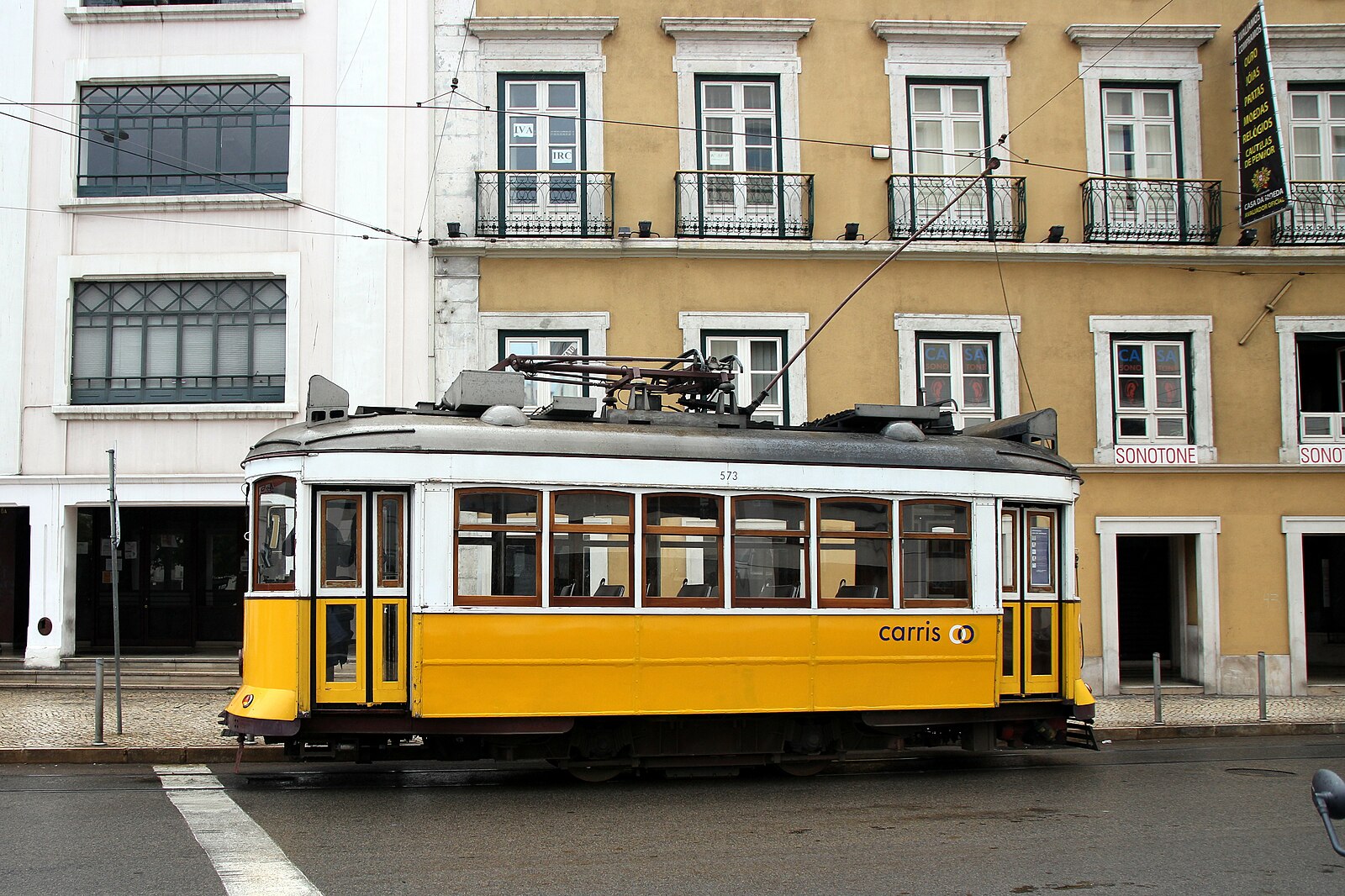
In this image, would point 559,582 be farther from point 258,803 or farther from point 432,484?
point 258,803

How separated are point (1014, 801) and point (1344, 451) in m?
11.2

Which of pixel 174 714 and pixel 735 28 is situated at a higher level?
pixel 735 28

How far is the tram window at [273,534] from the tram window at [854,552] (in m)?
4.48

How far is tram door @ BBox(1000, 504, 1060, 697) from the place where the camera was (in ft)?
36.7

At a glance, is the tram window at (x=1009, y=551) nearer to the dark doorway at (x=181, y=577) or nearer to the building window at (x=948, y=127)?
the building window at (x=948, y=127)

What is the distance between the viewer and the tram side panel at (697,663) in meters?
9.65

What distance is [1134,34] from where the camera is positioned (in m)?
17.8

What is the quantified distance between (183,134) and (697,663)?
11991 millimetres

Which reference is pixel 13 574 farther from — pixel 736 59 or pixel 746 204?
pixel 736 59

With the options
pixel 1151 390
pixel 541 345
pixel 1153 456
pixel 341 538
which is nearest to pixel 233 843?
pixel 341 538

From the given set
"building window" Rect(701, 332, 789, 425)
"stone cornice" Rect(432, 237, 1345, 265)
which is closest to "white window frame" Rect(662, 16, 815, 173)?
"stone cornice" Rect(432, 237, 1345, 265)

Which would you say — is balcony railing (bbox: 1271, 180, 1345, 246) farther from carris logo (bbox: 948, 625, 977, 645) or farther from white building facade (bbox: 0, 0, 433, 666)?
white building facade (bbox: 0, 0, 433, 666)

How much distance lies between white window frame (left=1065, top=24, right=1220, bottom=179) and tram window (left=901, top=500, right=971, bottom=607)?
9122mm

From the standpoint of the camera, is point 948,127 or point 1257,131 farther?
point 948,127
